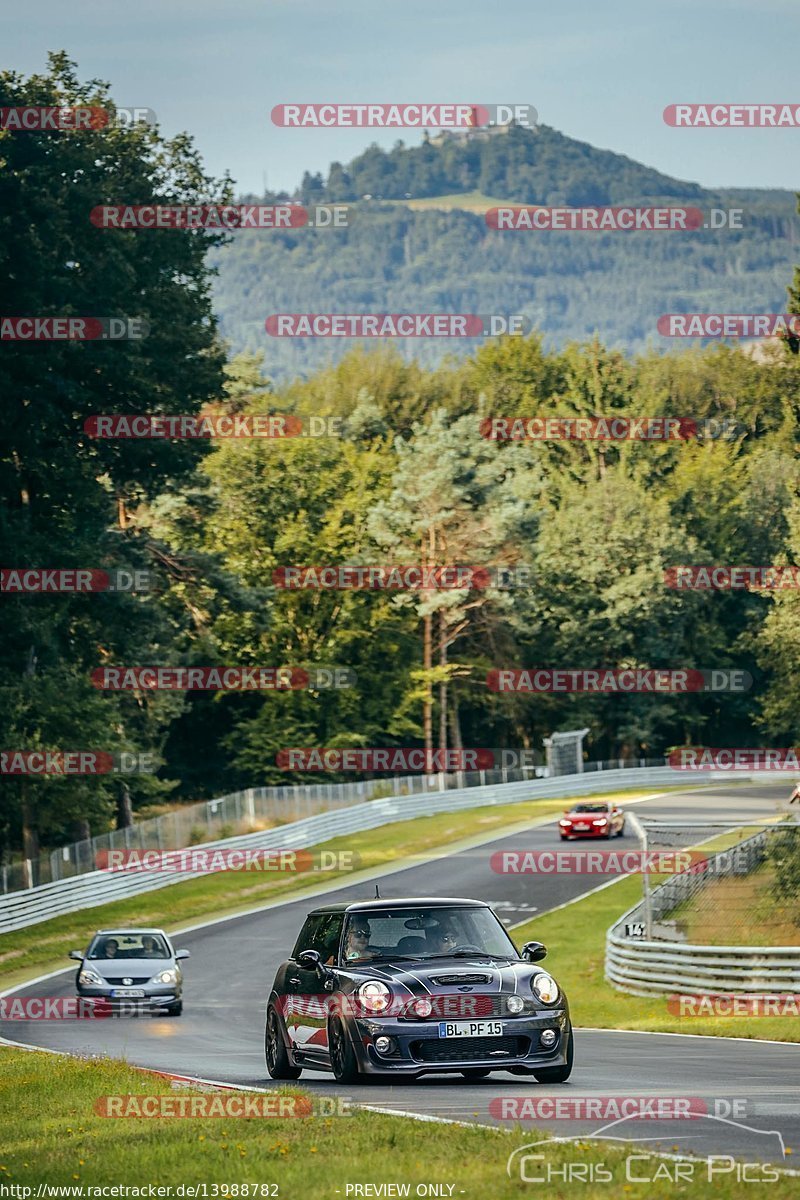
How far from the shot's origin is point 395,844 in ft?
194

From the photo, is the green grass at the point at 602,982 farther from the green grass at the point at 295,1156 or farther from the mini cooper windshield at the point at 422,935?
the green grass at the point at 295,1156

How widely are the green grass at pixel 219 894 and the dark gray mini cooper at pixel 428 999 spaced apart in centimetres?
2290

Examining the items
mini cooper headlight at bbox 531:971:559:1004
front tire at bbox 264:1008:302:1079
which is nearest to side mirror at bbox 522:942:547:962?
mini cooper headlight at bbox 531:971:559:1004

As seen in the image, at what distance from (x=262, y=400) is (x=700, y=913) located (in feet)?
201

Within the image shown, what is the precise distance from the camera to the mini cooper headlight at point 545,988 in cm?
1394

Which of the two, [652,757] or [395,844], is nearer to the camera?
[395,844]

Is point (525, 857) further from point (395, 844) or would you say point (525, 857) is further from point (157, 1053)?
point (157, 1053)

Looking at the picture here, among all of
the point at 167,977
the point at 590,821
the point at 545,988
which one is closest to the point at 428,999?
the point at 545,988

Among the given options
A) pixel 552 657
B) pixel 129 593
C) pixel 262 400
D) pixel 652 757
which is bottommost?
pixel 652 757

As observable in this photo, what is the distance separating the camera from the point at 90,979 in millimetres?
29250

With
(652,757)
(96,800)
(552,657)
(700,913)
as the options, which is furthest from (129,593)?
(652,757)

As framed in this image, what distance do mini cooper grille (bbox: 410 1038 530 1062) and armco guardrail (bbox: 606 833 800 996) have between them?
1218 centimetres

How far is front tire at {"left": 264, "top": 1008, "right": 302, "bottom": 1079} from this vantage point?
51.4 ft

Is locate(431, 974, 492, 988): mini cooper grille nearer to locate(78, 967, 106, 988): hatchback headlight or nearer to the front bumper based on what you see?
the front bumper
